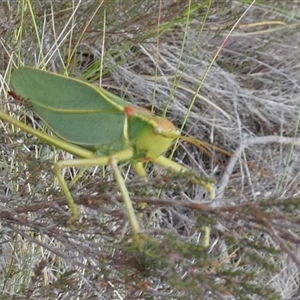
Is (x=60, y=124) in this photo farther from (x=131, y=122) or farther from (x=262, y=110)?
(x=262, y=110)

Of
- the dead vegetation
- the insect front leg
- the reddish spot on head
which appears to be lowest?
the dead vegetation

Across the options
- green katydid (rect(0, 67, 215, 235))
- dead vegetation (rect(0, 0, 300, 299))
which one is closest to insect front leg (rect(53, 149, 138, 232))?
green katydid (rect(0, 67, 215, 235))

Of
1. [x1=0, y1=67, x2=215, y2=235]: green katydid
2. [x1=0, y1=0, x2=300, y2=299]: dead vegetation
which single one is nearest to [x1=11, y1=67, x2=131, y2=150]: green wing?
[x1=0, y1=67, x2=215, y2=235]: green katydid

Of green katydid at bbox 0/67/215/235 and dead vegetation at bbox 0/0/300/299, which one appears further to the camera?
dead vegetation at bbox 0/0/300/299

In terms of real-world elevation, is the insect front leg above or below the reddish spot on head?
below

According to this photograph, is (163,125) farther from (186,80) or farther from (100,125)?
(186,80)

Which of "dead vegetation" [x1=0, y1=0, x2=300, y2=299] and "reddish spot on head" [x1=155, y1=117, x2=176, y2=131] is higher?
"reddish spot on head" [x1=155, y1=117, x2=176, y2=131]

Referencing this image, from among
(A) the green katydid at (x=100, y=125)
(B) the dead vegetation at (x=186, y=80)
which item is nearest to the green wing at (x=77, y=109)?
(A) the green katydid at (x=100, y=125)

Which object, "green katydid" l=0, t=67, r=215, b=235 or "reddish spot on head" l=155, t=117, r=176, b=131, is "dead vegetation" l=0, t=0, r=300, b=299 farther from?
"reddish spot on head" l=155, t=117, r=176, b=131
